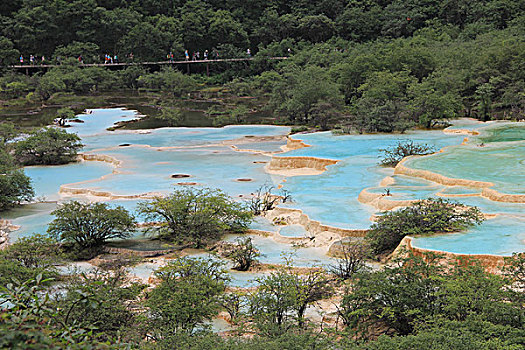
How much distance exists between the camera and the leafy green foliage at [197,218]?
42.5ft

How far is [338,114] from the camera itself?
29.1 meters

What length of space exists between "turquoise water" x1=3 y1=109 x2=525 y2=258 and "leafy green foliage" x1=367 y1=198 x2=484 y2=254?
346mm

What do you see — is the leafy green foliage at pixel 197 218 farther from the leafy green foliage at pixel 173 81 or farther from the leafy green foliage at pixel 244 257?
the leafy green foliage at pixel 173 81

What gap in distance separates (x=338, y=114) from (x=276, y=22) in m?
36.3

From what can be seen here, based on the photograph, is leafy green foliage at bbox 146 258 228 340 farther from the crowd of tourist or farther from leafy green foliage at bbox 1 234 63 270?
the crowd of tourist

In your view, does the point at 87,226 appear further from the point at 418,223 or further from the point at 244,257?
the point at 418,223

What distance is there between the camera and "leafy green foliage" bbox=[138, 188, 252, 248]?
12953 mm

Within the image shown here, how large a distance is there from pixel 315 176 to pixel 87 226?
748 cm

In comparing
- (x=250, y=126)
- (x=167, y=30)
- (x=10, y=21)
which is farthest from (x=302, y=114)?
(x=10, y=21)

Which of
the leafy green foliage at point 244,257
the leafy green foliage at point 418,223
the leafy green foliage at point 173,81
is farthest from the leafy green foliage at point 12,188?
the leafy green foliage at point 173,81

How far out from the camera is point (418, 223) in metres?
11.5

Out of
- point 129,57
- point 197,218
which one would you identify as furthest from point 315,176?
point 129,57

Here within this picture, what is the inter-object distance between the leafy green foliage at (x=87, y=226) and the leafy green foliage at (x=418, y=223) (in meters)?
5.20

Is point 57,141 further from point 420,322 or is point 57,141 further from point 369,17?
point 369,17
